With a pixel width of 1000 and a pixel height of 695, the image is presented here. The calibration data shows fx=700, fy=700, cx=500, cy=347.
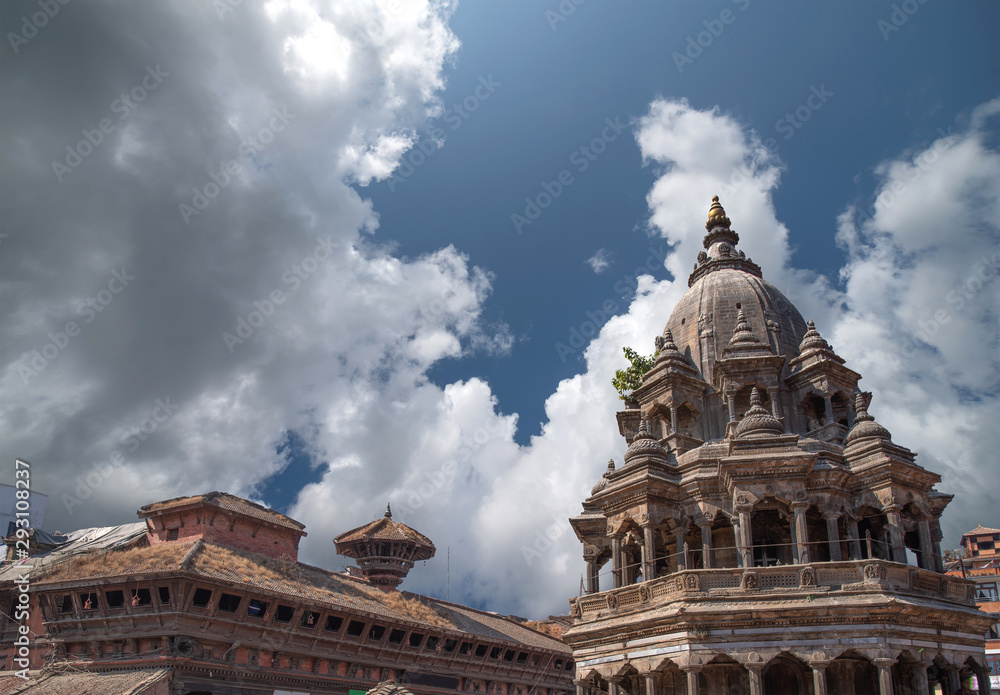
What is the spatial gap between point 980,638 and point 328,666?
1141 inches

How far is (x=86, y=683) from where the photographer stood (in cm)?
3033

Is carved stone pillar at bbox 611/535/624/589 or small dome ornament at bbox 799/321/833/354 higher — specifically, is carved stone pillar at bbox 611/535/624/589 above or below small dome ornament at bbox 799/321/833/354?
below

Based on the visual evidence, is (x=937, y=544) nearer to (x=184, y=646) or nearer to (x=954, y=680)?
(x=954, y=680)

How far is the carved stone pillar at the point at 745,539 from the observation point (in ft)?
78.7

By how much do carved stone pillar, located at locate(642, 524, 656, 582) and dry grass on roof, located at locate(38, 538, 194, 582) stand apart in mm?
20349

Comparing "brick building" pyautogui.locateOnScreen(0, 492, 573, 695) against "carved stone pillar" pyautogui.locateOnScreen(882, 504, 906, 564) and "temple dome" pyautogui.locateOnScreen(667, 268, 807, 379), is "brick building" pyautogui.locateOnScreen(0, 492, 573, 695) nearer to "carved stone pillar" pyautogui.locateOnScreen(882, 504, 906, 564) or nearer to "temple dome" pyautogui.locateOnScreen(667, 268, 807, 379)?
"temple dome" pyautogui.locateOnScreen(667, 268, 807, 379)

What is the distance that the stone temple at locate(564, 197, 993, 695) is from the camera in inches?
859

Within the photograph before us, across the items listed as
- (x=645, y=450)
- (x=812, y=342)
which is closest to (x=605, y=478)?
(x=645, y=450)

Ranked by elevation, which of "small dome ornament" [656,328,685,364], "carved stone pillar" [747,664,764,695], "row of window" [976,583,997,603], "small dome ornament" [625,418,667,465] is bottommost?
"carved stone pillar" [747,664,764,695]

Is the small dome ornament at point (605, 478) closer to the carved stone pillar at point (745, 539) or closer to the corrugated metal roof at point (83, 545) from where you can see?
the carved stone pillar at point (745, 539)

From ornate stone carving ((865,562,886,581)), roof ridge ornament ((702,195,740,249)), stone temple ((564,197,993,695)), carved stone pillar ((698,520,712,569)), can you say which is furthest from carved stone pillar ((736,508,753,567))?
roof ridge ornament ((702,195,740,249))

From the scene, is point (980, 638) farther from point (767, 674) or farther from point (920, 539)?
point (767, 674)

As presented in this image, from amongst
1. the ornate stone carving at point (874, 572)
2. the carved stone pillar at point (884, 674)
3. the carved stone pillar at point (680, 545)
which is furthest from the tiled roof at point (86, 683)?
the ornate stone carving at point (874, 572)

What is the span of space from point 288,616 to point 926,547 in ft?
93.4
